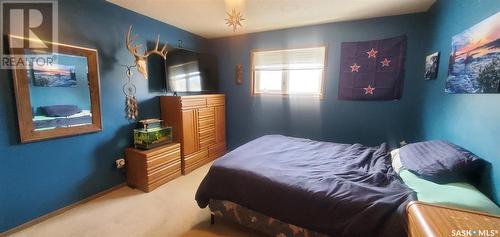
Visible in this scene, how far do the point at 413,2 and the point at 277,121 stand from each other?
2.37 meters

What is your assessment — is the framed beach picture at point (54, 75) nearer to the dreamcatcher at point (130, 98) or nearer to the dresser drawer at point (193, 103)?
the dreamcatcher at point (130, 98)

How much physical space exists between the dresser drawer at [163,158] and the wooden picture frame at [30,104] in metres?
0.71

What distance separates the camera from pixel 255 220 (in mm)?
1670

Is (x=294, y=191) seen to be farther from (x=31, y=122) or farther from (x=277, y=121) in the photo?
(x=31, y=122)

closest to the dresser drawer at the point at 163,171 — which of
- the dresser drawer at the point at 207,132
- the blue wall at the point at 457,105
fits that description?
the dresser drawer at the point at 207,132

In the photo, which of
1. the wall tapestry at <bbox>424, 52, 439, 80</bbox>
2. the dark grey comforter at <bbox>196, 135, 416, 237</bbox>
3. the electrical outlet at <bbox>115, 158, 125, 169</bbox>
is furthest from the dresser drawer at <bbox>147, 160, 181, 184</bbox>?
the wall tapestry at <bbox>424, 52, 439, 80</bbox>

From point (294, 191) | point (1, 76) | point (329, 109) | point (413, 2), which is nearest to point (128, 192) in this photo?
point (1, 76)

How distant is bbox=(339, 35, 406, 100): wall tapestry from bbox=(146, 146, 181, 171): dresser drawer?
265cm

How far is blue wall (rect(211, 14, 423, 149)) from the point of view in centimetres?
273

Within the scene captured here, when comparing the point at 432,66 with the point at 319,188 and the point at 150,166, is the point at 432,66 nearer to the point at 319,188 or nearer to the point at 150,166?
the point at 319,188

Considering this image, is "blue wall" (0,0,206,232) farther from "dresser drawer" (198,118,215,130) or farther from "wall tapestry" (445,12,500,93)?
"wall tapestry" (445,12,500,93)

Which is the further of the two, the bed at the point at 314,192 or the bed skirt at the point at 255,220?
the bed skirt at the point at 255,220

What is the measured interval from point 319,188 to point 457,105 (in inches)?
55.9

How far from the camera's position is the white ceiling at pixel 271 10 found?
2.34m
